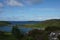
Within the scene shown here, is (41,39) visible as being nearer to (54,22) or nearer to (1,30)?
(54,22)

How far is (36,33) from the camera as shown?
7.52 ft

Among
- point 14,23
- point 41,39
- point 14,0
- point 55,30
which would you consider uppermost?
point 14,0

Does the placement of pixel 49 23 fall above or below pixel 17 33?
above

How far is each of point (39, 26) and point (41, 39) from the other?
0.27 meters

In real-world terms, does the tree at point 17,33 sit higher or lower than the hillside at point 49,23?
lower

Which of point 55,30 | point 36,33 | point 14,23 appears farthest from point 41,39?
point 14,23

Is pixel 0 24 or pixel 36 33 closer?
pixel 36 33

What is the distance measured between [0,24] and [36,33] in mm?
772

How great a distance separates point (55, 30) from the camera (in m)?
2.33

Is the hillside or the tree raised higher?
the hillside

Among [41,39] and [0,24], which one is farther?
[0,24]

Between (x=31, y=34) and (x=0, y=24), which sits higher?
(x=0, y=24)

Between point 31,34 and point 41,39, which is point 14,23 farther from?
point 41,39

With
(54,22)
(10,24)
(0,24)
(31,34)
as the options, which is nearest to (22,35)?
(31,34)
